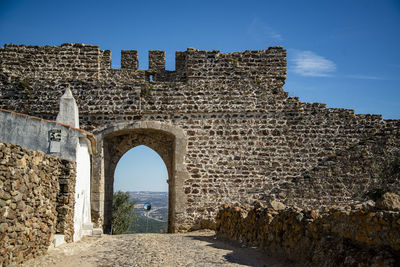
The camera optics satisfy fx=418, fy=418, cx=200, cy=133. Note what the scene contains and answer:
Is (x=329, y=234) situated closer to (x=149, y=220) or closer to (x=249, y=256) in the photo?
(x=249, y=256)

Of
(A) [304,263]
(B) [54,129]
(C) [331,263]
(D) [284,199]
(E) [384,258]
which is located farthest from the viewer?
(D) [284,199]

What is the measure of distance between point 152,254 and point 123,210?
1562cm

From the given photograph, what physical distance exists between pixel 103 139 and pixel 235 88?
417 centimetres

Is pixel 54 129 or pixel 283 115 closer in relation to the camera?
pixel 54 129

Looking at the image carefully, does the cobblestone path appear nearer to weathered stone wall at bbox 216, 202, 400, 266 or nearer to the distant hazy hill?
weathered stone wall at bbox 216, 202, 400, 266

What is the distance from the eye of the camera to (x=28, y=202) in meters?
6.17

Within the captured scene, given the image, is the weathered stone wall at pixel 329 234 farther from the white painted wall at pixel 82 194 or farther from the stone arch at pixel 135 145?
the stone arch at pixel 135 145

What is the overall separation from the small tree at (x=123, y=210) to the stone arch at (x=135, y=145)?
8899 mm

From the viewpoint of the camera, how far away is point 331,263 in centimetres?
521

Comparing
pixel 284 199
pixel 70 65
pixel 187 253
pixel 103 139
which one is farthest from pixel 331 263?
pixel 70 65

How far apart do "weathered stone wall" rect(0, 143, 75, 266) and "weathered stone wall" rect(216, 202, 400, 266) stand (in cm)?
368

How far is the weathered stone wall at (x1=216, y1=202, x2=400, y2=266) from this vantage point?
14.9 feet

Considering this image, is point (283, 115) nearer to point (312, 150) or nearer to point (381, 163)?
point (312, 150)

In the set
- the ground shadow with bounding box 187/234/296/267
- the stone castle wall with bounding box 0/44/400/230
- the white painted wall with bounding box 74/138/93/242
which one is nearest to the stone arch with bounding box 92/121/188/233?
the stone castle wall with bounding box 0/44/400/230
